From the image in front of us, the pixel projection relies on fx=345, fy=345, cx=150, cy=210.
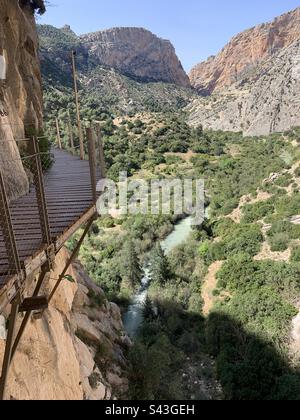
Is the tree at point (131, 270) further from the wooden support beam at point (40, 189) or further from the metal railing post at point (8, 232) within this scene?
the metal railing post at point (8, 232)

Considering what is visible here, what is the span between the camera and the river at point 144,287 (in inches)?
835

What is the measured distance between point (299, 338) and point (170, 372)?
6852 millimetres

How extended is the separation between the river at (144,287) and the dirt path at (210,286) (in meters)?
4.11

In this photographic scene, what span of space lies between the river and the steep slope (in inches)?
1473

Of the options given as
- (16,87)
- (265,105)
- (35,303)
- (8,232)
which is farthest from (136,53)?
(8,232)

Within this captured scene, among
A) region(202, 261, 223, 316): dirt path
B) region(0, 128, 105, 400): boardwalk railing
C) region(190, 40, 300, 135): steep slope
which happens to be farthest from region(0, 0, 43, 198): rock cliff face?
region(190, 40, 300, 135): steep slope

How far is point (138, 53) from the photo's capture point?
432 feet

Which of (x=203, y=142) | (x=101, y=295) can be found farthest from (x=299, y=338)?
(x=203, y=142)

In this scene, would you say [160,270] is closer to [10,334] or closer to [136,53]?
[10,334]

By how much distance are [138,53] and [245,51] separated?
145ft

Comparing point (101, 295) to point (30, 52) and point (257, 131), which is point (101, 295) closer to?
point (30, 52)

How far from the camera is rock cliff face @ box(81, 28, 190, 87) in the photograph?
122 meters

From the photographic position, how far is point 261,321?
1894 centimetres

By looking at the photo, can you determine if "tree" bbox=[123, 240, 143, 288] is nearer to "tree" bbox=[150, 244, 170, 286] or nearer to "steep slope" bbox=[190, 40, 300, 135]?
"tree" bbox=[150, 244, 170, 286]
